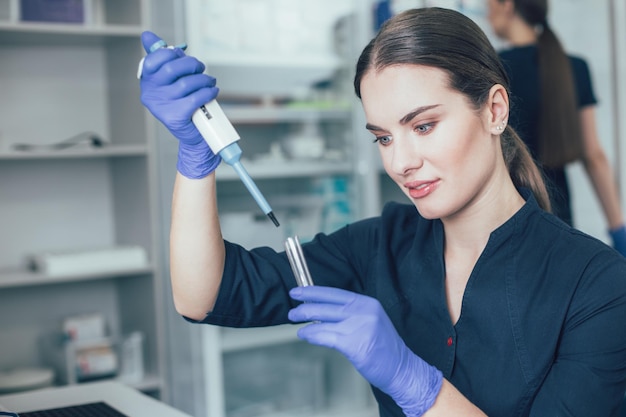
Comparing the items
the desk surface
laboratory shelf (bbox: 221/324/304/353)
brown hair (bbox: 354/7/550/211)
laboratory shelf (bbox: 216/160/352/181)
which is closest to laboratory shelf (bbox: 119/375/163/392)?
laboratory shelf (bbox: 221/324/304/353)

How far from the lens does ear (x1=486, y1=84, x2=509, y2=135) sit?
3.74 ft

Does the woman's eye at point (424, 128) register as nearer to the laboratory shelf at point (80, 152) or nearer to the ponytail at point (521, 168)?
the ponytail at point (521, 168)

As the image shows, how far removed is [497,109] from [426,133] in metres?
0.16

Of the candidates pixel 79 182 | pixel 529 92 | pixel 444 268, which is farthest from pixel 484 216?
pixel 79 182

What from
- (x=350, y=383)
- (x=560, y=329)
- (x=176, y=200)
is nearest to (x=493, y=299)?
(x=560, y=329)

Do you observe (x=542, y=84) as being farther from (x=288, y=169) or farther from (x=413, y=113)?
(x=413, y=113)

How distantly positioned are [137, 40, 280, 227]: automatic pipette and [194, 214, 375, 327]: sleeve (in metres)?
0.25

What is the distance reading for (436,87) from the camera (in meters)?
1.07

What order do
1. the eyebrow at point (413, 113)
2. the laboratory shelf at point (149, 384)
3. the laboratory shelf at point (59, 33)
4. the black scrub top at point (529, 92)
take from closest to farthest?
the eyebrow at point (413, 113) < the black scrub top at point (529, 92) < the laboratory shelf at point (59, 33) < the laboratory shelf at point (149, 384)

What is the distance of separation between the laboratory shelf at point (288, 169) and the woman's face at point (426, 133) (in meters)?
1.58

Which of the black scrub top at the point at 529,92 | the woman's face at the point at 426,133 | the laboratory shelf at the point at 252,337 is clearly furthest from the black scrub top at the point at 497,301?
the laboratory shelf at the point at 252,337

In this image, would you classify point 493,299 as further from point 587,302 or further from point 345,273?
point 345,273

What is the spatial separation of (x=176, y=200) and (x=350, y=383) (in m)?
2.01

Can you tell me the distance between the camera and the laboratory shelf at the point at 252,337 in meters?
2.69
